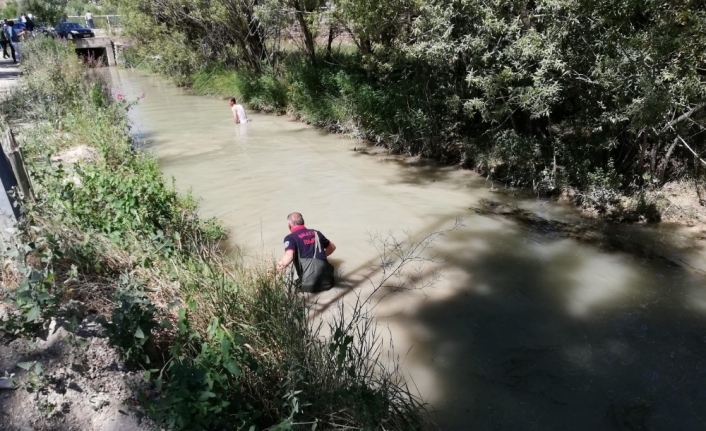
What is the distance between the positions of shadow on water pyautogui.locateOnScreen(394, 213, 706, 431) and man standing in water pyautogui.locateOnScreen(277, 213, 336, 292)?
1041mm

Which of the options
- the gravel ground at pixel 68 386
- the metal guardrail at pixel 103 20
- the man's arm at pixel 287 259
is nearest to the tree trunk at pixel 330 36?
the man's arm at pixel 287 259

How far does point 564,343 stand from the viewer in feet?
16.6

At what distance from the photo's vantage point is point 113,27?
39188mm

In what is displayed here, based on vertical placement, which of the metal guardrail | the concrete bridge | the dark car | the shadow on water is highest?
the metal guardrail

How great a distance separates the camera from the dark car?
3117cm

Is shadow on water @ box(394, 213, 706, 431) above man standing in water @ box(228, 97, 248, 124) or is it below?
below

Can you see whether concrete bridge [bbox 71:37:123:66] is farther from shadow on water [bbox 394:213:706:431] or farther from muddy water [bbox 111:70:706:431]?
shadow on water [bbox 394:213:706:431]

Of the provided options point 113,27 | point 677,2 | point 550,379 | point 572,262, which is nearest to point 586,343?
point 550,379

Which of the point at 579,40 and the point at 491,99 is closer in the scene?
the point at 579,40

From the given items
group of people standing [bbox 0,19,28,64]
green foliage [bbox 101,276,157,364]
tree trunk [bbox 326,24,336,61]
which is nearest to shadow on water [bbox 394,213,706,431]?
green foliage [bbox 101,276,157,364]

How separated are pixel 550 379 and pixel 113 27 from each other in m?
43.9

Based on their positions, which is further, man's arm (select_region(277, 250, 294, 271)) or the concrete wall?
the concrete wall

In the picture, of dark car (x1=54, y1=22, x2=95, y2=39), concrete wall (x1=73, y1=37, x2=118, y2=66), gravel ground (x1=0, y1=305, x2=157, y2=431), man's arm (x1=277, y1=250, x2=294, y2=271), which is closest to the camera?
gravel ground (x1=0, y1=305, x2=157, y2=431)

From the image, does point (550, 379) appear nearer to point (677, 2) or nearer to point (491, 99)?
point (677, 2)
